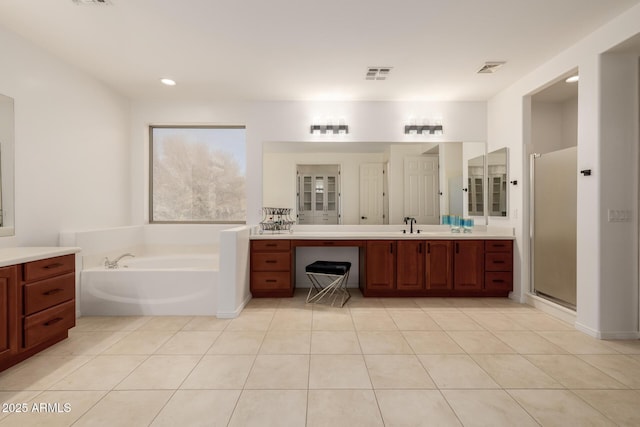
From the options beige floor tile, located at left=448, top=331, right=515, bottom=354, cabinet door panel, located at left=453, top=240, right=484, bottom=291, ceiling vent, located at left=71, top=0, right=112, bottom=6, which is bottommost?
beige floor tile, located at left=448, top=331, right=515, bottom=354

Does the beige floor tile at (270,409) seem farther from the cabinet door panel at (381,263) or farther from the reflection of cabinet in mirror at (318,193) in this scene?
the reflection of cabinet in mirror at (318,193)

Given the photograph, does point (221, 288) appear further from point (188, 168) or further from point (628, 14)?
point (628, 14)

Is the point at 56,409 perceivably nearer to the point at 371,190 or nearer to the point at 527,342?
the point at 527,342

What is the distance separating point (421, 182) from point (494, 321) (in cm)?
197

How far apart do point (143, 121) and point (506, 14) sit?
431cm

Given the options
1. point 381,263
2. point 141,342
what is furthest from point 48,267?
point 381,263

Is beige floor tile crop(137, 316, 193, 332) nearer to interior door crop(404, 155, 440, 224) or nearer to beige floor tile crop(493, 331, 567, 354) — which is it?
beige floor tile crop(493, 331, 567, 354)

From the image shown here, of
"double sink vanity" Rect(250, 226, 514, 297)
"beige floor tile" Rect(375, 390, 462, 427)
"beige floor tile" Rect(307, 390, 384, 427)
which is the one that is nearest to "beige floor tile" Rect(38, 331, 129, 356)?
"double sink vanity" Rect(250, 226, 514, 297)

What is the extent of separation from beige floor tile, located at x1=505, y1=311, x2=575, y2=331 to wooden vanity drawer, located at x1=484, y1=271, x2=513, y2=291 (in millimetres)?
516

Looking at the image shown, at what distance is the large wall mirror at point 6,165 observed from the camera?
2.49m

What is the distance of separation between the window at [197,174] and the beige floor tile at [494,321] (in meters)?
3.09

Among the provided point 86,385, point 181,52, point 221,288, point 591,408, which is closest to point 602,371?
point 591,408

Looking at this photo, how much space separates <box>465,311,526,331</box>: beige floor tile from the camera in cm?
279

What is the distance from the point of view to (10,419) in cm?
156
